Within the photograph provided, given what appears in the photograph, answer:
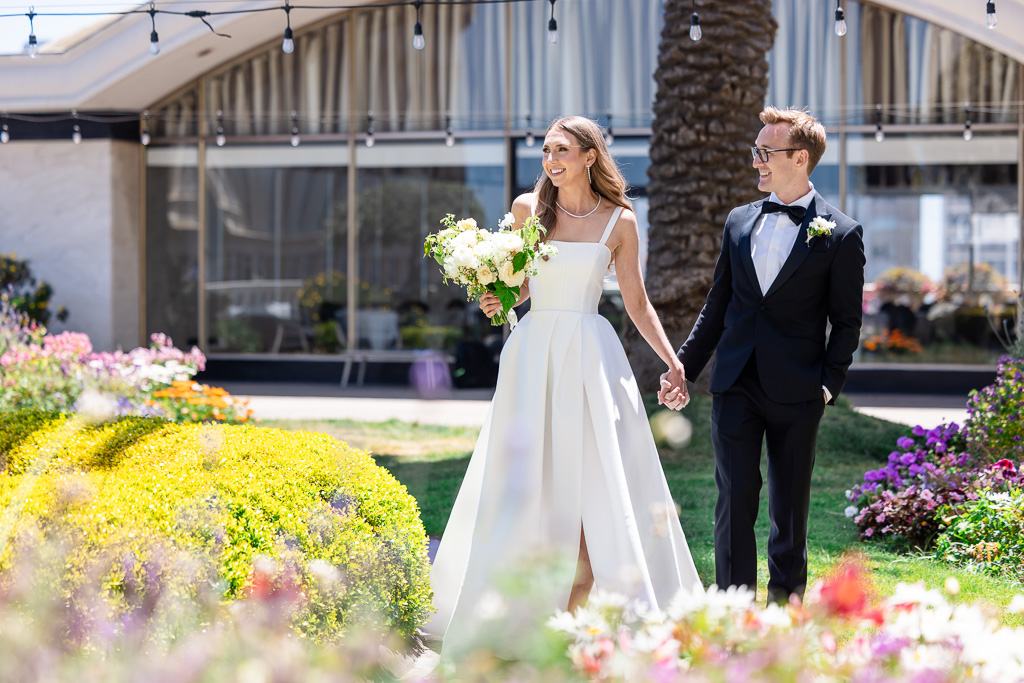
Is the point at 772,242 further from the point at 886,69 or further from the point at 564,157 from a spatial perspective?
the point at 886,69

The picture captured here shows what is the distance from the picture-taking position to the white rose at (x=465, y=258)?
364cm

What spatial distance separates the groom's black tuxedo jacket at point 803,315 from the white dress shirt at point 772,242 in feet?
0.09

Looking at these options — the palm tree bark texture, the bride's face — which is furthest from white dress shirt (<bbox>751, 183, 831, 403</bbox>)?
the palm tree bark texture

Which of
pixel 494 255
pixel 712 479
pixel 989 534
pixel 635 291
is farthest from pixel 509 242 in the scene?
pixel 712 479

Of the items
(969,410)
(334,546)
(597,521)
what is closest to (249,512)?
(334,546)

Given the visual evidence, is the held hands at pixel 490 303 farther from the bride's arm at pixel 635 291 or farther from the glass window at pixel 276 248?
the glass window at pixel 276 248

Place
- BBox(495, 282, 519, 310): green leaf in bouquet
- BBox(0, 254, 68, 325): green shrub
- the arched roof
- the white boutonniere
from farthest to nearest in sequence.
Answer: BBox(0, 254, 68, 325): green shrub, the arched roof, BBox(495, 282, 519, 310): green leaf in bouquet, the white boutonniere

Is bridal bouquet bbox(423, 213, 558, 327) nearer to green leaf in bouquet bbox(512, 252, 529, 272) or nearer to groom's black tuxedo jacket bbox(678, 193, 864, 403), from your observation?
green leaf in bouquet bbox(512, 252, 529, 272)

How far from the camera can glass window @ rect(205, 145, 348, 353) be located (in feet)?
47.2

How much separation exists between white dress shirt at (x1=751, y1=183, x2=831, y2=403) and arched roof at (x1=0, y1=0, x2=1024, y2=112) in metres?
10.4

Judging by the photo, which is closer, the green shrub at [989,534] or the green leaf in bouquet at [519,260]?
the green leaf in bouquet at [519,260]

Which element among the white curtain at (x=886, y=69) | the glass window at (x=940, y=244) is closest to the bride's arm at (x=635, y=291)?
the glass window at (x=940, y=244)

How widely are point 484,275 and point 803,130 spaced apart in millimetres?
1300

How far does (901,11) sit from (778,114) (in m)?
11.1
